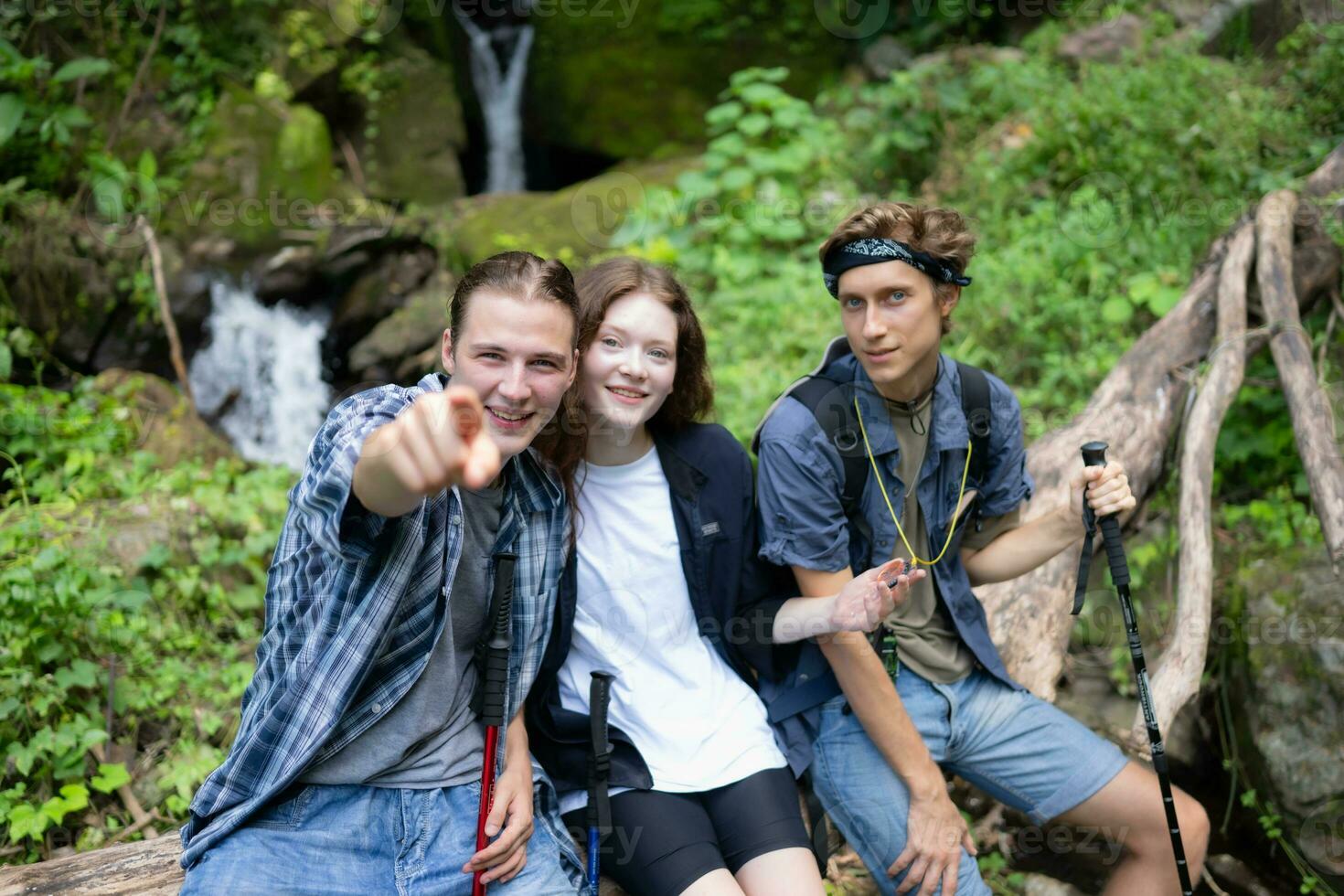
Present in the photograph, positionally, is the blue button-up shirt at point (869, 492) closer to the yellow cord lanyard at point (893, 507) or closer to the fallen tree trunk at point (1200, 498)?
the yellow cord lanyard at point (893, 507)

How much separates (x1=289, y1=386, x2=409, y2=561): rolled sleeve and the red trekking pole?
1.22 feet

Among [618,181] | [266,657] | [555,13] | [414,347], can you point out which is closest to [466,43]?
[555,13]

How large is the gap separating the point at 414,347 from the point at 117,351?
2.03 m

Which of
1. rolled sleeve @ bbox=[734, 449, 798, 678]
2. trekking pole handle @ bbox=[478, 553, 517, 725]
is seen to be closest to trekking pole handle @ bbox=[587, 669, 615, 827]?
trekking pole handle @ bbox=[478, 553, 517, 725]

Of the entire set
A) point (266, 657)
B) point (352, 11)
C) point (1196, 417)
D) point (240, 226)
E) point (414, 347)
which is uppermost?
point (352, 11)

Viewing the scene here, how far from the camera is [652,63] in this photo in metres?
10.1

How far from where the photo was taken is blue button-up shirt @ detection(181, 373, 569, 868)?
1.97 meters

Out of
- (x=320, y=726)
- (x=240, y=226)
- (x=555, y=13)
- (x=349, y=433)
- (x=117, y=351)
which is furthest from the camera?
(x=555, y=13)

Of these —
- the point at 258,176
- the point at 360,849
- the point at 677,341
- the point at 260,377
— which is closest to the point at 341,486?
the point at 360,849

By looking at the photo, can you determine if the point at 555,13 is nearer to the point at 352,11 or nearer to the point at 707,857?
the point at 352,11

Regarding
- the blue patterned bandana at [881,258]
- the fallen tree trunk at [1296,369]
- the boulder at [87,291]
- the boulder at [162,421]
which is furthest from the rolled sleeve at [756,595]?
the boulder at [87,291]

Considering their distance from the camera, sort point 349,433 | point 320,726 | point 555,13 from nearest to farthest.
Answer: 1. point 349,433
2. point 320,726
3. point 555,13

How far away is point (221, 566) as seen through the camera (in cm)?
447

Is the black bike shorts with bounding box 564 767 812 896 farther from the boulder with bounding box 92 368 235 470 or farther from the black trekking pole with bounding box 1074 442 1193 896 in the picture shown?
the boulder with bounding box 92 368 235 470
